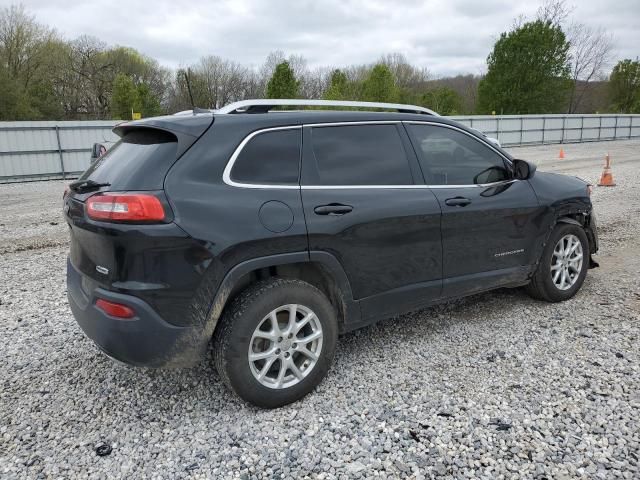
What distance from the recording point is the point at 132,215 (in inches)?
98.0

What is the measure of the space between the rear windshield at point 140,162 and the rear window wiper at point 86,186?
0.03m

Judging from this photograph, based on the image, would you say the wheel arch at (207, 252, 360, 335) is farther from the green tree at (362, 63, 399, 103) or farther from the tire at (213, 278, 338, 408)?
the green tree at (362, 63, 399, 103)

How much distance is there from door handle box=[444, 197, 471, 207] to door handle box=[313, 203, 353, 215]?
0.89 metres

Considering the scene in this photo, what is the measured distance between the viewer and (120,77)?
125ft

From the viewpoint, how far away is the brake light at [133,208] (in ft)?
8.16

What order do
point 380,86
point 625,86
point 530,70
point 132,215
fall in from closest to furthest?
point 132,215 < point 380,86 < point 530,70 < point 625,86

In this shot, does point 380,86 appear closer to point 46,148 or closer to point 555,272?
point 46,148

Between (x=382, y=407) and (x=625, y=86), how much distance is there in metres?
56.4

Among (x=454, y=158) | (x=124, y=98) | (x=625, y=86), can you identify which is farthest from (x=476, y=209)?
(x=625, y=86)

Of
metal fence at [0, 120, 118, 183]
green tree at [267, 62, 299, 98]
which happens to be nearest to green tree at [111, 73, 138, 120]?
green tree at [267, 62, 299, 98]

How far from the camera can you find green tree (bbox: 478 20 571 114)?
35312mm

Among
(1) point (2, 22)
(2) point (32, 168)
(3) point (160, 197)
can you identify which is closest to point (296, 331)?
(3) point (160, 197)

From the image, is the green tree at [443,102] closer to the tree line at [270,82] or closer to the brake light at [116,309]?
the tree line at [270,82]

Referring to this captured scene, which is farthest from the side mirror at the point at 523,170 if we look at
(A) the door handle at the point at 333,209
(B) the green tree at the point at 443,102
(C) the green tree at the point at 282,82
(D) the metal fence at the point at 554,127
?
(B) the green tree at the point at 443,102
